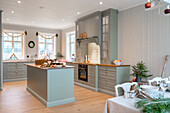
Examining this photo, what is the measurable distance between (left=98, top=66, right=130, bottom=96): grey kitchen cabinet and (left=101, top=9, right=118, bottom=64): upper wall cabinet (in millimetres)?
508

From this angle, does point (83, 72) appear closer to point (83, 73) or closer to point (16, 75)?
point (83, 73)

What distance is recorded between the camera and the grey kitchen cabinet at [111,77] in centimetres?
474

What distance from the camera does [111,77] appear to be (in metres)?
4.91

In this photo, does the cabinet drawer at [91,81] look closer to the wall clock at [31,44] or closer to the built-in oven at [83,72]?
the built-in oven at [83,72]

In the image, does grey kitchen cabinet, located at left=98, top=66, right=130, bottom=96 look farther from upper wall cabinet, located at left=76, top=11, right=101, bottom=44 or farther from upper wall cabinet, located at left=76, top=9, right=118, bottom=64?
upper wall cabinet, located at left=76, top=11, right=101, bottom=44

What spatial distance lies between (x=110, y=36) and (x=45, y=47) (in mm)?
5196

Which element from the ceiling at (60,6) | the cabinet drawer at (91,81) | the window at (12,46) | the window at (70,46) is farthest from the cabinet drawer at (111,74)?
the window at (12,46)

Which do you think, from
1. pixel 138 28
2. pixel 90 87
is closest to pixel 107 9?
pixel 138 28

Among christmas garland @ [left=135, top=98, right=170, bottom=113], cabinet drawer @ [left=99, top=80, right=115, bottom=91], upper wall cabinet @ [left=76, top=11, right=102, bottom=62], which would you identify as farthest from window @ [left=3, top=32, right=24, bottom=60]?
christmas garland @ [left=135, top=98, right=170, bottom=113]

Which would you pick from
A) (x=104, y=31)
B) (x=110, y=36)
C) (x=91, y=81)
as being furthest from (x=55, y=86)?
(x=104, y=31)

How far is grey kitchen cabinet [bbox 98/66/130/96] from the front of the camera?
15.5ft

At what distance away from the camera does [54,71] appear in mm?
3930

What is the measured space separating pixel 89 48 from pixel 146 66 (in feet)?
9.71

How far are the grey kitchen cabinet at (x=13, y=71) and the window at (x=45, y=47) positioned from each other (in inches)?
66.2
